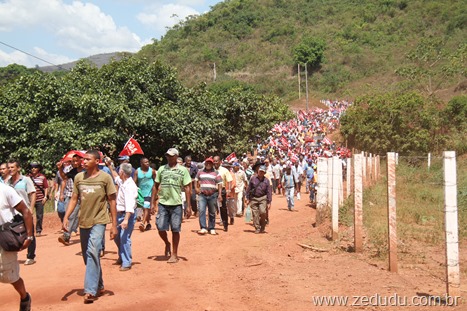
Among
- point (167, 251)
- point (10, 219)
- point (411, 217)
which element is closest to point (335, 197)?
point (411, 217)

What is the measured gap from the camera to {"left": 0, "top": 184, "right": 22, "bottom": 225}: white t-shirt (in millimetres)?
5844

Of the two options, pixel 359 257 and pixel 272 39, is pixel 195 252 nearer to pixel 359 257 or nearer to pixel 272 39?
pixel 359 257

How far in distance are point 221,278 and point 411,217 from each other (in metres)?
8.07

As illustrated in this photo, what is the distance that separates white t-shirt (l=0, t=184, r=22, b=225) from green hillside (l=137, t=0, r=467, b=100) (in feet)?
204

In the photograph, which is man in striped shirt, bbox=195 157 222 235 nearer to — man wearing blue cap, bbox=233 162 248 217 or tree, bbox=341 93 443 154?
man wearing blue cap, bbox=233 162 248 217

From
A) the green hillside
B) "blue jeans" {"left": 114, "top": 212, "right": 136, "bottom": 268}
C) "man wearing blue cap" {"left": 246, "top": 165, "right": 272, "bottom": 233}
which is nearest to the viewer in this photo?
"blue jeans" {"left": 114, "top": 212, "right": 136, "bottom": 268}

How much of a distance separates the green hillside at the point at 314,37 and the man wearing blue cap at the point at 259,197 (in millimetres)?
54242

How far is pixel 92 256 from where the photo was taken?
22.6ft

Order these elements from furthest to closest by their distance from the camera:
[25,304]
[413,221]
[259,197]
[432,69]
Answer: [432,69], [413,221], [259,197], [25,304]

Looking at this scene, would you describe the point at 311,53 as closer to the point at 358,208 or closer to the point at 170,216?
the point at 358,208

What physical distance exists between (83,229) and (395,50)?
8697 cm

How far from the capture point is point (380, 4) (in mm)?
105938

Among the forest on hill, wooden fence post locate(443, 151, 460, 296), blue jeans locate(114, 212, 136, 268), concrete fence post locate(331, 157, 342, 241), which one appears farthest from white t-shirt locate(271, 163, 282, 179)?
wooden fence post locate(443, 151, 460, 296)

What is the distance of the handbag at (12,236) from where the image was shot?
5758mm
